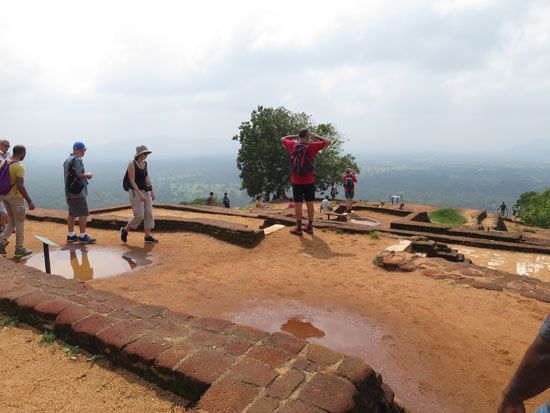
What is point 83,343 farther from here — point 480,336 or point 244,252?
point 244,252

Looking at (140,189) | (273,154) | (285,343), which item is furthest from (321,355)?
(273,154)

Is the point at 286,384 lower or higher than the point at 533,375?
lower

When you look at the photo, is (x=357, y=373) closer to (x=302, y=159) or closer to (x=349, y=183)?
(x=302, y=159)

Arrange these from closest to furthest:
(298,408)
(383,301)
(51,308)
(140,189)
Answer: (298,408) → (51,308) → (383,301) → (140,189)

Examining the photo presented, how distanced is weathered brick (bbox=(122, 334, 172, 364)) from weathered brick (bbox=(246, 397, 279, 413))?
0.87 metres

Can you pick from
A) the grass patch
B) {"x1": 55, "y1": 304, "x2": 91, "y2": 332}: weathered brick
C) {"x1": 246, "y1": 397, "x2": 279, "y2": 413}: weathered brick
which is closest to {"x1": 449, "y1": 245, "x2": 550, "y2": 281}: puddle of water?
{"x1": 246, "y1": 397, "x2": 279, "y2": 413}: weathered brick

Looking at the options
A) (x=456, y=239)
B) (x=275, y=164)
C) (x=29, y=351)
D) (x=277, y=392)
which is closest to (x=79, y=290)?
(x=29, y=351)

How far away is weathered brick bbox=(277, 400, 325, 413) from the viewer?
88.9 inches

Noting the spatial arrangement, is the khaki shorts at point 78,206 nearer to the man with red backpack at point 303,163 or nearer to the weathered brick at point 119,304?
the man with red backpack at point 303,163

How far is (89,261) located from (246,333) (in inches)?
175

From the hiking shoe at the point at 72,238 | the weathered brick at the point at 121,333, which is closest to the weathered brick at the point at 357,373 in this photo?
the weathered brick at the point at 121,333

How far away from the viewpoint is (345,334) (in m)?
4.25

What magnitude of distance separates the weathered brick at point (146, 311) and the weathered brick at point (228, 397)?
3.91 ft

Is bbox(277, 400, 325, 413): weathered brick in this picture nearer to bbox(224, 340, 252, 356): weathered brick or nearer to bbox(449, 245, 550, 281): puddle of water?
bbox(224, 340, 252, 356): weathered brick
